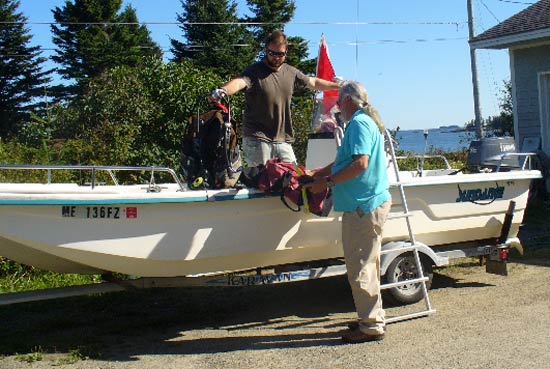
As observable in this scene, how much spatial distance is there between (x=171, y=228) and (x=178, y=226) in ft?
0.19

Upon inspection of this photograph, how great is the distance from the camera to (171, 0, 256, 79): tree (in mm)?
38312

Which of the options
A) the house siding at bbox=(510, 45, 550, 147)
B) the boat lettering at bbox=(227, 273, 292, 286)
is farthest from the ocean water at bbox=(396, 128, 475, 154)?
the boat lettering at bbox=(227, 273, 292, 286)

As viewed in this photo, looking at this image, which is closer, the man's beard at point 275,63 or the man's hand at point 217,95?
the man's hand at point 217,95

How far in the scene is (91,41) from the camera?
4034 cm

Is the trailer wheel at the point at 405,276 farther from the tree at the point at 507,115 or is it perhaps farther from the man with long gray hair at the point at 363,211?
the tree at the point at 507,115

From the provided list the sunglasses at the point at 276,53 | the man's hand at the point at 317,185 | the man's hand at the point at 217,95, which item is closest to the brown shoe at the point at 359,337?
the man's hand at the point at 317,185

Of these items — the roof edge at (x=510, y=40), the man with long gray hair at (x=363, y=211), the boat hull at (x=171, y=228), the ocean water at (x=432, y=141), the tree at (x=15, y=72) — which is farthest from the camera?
the tree at (x=15, y=72)

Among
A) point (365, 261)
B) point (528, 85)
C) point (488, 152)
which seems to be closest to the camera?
point (365, 261)

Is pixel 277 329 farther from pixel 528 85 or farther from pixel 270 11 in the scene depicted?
pixel 270 11

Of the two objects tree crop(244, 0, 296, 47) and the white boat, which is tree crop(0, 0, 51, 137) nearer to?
tree crop(244, 0, 296, 47)

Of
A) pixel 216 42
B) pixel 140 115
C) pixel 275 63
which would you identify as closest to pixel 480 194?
pixel 275 63

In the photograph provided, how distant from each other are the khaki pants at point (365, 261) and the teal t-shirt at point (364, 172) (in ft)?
0.28

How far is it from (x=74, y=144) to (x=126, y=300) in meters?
4.37

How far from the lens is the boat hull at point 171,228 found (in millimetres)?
5152
